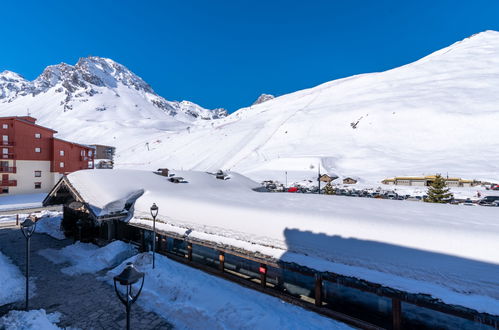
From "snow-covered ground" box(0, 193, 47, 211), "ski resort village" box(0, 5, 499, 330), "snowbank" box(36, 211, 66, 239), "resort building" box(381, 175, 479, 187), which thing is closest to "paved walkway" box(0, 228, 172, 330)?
"ski resort village" box(0, 5, 499, 330)

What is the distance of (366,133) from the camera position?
92250 mm

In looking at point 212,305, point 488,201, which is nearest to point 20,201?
point 212,305

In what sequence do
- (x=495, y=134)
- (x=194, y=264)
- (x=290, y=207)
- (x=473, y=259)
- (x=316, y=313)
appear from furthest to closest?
(x=495, y=134), (x=194, y=264), (x=290, y=207), (x=316, y=313), (x=473, y=259)

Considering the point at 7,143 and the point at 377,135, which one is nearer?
the point at 7,143

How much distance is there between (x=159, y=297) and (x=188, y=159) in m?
78.0

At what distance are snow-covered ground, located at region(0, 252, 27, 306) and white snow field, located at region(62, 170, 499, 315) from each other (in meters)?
3.89

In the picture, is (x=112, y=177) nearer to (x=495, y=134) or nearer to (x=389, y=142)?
(x=389, y=142)

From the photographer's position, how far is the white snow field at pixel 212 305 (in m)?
7.77

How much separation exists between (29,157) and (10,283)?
117 feet

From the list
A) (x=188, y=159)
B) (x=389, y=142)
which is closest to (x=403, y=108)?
(x=389, y=142)

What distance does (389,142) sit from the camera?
84.0 meters

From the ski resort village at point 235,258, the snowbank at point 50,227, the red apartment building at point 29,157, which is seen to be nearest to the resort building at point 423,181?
the ski resort village at point 235,258

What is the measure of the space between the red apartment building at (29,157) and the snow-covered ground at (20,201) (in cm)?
210

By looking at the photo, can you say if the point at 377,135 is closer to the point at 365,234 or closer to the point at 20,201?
the point at 365,234
